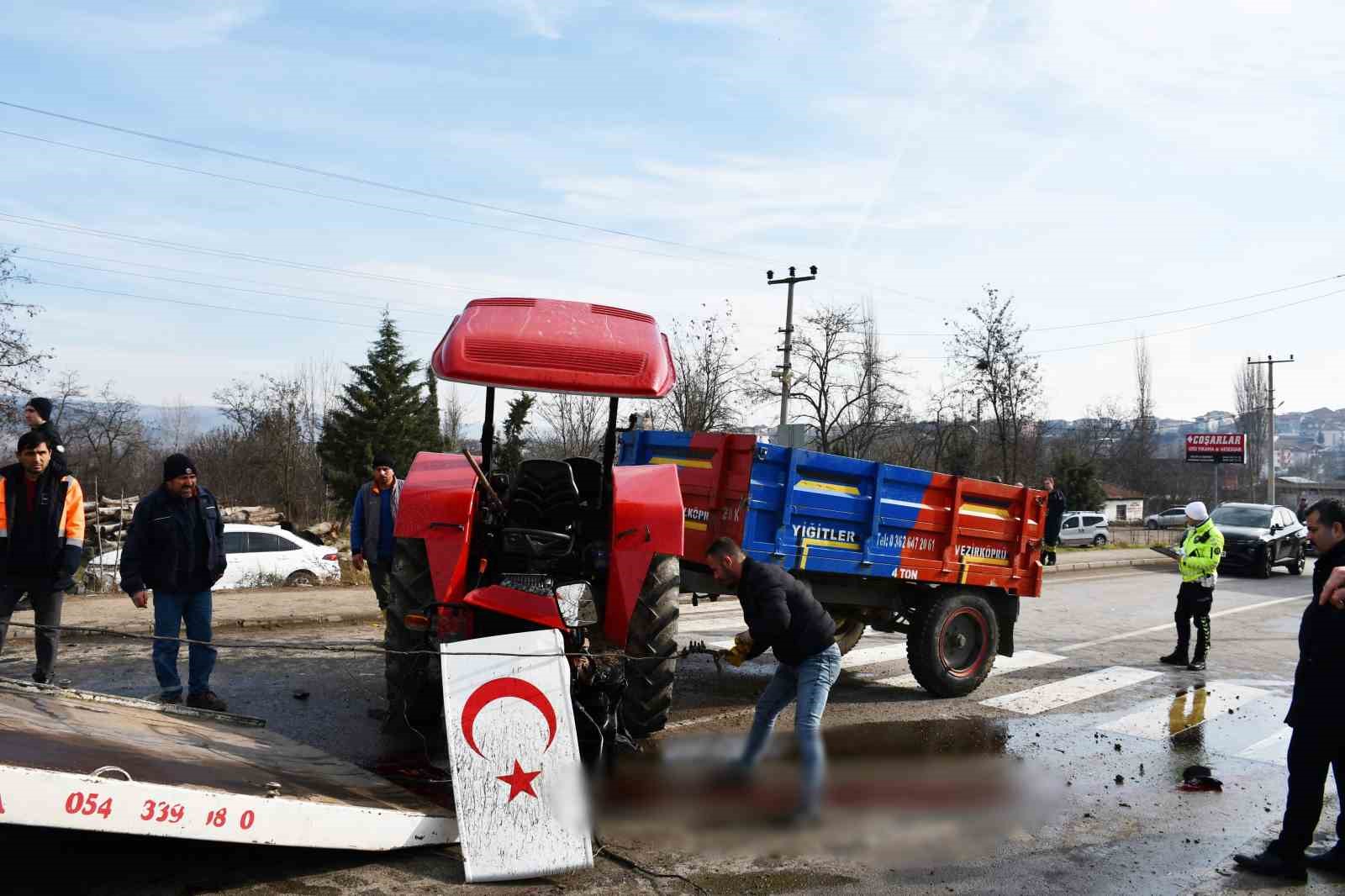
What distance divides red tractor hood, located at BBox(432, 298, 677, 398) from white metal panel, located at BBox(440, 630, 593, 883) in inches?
70.6

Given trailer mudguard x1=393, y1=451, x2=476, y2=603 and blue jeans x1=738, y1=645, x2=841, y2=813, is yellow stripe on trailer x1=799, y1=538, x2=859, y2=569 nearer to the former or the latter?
blue jeans x1=738, y1=645, x2=841, y2=813

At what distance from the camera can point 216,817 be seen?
392 cm

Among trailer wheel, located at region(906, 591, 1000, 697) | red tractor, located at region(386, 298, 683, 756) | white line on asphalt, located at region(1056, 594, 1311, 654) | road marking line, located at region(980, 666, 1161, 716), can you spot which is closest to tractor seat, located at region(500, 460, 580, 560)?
red tractor, located at region(386, 298, 683, 756)

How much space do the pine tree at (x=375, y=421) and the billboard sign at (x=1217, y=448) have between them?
117ft

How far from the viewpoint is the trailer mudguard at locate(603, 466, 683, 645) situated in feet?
20.1

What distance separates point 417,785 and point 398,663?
856mm

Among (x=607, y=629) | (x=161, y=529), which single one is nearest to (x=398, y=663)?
(x=607, y=629)

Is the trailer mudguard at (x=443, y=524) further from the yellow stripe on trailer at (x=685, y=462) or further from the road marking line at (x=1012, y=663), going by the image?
the road marking line at (x=1012, y=663)

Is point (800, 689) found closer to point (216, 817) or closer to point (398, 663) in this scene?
point (398, 663)

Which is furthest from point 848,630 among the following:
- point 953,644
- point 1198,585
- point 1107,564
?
point 1107,564

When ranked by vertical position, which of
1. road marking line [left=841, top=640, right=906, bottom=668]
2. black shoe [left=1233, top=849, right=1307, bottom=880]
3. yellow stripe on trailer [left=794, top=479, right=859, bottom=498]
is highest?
yellow stripe on trailer [left=794, top=479, right=859, bottom=498]

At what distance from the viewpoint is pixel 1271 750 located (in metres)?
7.38

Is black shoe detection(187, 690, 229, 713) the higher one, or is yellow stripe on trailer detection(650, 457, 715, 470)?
yellow stripe on trailer detection(650, 457, 715, 470)

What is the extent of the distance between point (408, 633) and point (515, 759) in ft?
5.74
